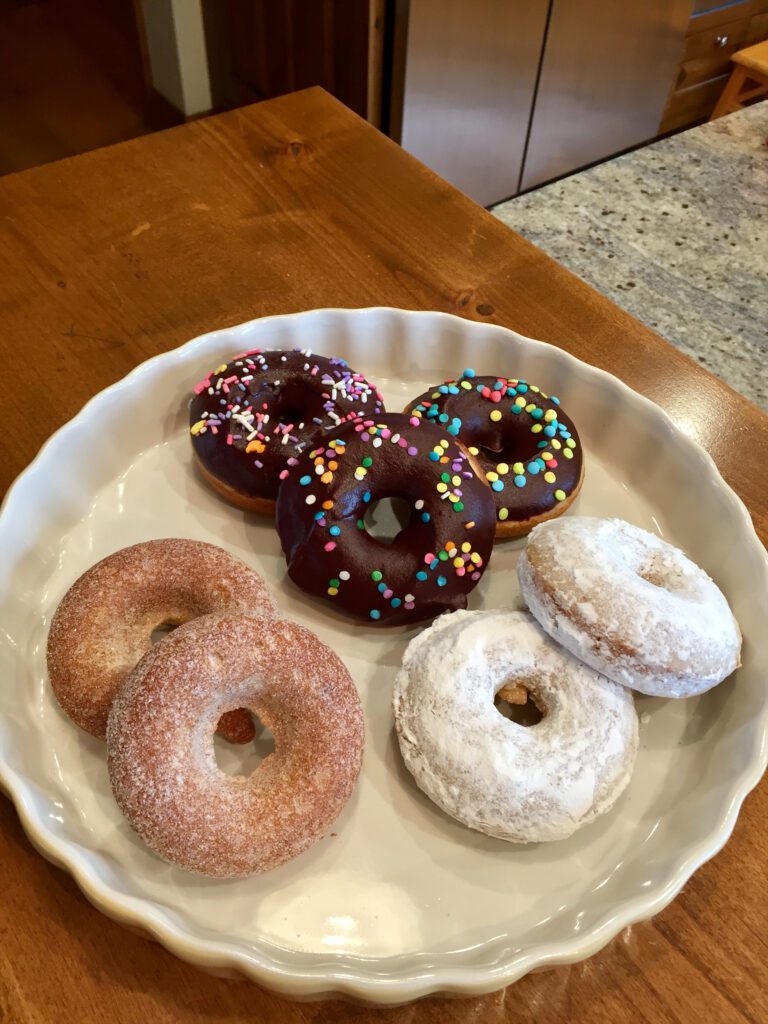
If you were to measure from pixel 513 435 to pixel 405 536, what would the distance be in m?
0.26

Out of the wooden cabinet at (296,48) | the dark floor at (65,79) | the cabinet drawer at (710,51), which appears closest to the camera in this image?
the wooden cabinet at (296,48)

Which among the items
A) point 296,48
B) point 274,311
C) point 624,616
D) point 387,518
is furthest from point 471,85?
point 624,616

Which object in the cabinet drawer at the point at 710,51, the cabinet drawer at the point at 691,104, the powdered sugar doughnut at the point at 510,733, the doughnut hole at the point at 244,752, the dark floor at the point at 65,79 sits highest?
the powdered sugar doughnut at the point at 510,733

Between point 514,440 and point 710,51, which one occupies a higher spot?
point 514,440

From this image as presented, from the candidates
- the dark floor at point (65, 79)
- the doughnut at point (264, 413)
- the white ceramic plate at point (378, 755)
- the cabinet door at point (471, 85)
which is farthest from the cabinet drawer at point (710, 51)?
the doughnut at point (264, 413)

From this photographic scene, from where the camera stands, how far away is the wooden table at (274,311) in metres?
0.84

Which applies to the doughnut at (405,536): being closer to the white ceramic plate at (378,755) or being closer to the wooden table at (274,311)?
the white ceramic plate at (378,755)

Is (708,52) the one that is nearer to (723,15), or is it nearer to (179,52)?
(723,15)

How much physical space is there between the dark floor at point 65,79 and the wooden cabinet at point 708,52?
90.1 inches

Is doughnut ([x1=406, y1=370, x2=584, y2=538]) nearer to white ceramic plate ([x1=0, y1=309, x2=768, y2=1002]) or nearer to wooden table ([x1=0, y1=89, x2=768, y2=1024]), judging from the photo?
white ceramic plate ([x1=0, y1=309, x2=768, y2=1002])

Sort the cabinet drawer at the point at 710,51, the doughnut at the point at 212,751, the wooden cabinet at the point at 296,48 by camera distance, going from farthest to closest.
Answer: the cabinet drawer at the point at 710,51 → the wooden cabinet at the point at 296,48 → the doughnut at the point at 212,751

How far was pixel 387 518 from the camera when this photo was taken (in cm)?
124

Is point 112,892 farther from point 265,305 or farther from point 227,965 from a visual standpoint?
point 265,305

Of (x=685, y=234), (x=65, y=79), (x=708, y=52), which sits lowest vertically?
(x=65, y=79)
